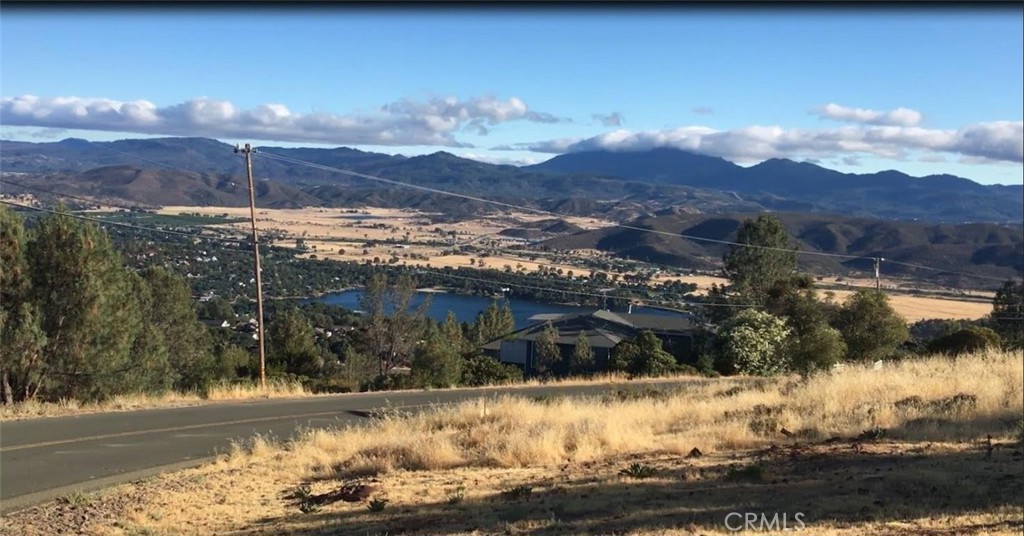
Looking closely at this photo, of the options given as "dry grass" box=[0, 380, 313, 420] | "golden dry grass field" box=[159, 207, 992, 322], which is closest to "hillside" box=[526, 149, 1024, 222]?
"golden dry grass field" box=[159, 207, 992, 322]

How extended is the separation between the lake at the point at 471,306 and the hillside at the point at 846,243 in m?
5.58

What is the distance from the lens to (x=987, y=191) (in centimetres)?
3909

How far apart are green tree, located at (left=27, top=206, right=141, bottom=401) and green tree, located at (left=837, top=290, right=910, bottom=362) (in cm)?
2031

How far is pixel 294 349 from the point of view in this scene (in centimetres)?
3350

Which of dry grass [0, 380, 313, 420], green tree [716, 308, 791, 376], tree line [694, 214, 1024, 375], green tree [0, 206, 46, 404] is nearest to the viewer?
dry grass [0, 380, 313, 420]

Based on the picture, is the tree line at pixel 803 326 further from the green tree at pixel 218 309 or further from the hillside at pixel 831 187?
the green tree at pixel 218 309

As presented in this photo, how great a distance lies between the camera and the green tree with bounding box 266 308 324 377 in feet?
109

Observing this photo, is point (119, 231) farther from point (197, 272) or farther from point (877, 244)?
point (877, 244)

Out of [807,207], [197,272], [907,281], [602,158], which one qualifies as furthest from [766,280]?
[602,158]

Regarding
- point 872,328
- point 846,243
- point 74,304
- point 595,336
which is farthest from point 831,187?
point 74,304

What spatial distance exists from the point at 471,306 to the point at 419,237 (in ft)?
31.3

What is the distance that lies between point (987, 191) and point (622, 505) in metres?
37.8

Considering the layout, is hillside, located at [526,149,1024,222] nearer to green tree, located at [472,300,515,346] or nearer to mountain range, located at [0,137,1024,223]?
mountain range, located at [0,137,1024,223]

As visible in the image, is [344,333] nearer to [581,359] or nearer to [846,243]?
[581,359]
